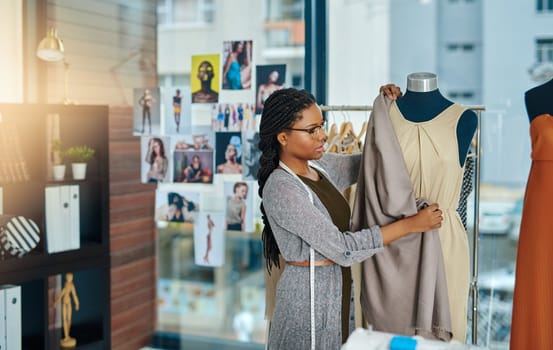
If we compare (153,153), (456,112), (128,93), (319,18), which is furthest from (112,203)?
(456,112)

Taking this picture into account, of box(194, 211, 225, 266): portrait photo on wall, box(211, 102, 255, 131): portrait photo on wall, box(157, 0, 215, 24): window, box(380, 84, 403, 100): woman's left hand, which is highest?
box(157, 0, 215, 24): window

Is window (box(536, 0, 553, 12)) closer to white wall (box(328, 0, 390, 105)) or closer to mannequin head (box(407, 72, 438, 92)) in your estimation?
white wall (box(328, 0, 390, 105))

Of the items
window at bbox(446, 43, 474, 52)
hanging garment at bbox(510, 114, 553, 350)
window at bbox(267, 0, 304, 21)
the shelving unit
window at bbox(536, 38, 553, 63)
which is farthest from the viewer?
window at bbox(267, 0, 304, 21)

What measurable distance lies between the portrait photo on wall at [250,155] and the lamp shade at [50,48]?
0.98 meters

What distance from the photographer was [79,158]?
3.04 metres

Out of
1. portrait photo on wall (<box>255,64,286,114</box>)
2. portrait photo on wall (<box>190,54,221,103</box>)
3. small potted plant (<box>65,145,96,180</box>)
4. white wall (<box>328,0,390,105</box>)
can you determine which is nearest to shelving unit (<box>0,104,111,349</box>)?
small potted plant (<box>65,145,96,180</box>)

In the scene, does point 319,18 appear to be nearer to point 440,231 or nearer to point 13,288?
point 440,231

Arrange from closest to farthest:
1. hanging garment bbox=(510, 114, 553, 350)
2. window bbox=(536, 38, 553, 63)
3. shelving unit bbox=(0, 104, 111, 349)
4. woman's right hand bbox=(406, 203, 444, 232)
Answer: woman's right hand bbox=(406, 203, 444, 232), hanging garment bbox=(510, 114, 553, 350), shelving unit bbox=(0, 104, 111, 349), window bbox=(536, 38, 553, 63)

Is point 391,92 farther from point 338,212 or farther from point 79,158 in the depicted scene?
point 79,158

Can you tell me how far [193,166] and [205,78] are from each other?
0.45m

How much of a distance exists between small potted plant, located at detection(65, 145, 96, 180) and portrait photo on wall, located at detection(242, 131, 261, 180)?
72 cm

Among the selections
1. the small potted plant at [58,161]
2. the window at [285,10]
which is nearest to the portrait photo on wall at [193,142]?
the small potted plant at [58,161]

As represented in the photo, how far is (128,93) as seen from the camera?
3.45m

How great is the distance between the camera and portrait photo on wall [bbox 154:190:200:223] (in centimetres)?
333
